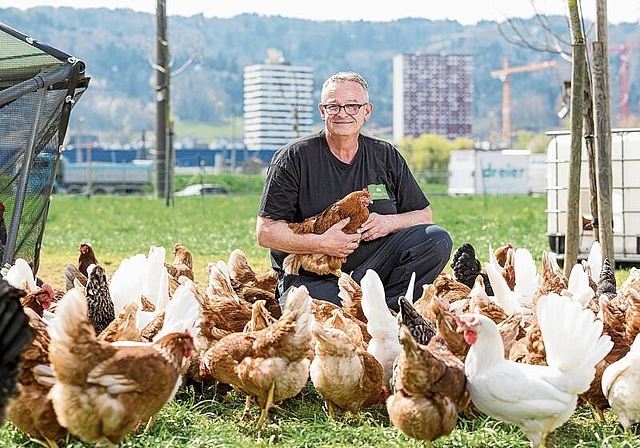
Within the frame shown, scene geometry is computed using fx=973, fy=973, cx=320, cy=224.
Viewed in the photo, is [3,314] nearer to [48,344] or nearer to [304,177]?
[48,344]

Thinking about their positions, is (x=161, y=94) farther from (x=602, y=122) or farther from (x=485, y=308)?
(x=485, y=308)

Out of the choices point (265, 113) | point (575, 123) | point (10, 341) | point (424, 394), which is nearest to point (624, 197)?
point (575, 123)

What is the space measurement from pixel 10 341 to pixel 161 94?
26050 millimetres

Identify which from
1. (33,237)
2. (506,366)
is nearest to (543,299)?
(506,366)

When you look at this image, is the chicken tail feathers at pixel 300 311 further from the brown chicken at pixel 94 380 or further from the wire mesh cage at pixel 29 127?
the wire mesh cage at pixel 29 127

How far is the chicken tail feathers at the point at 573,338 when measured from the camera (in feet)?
13.3

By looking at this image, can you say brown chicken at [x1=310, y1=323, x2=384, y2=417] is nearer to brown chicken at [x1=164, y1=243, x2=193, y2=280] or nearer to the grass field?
the grass field

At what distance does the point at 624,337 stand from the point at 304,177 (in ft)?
7.54

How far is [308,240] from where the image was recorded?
19.5 ft

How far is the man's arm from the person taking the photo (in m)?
5.91

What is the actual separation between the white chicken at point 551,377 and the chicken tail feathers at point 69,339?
5.41 ft

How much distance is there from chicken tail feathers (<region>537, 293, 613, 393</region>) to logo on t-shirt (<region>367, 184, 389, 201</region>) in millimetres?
2333

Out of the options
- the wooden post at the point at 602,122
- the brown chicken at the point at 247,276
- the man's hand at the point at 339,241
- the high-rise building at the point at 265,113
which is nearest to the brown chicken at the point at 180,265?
the brown chicken at the point at 247,276

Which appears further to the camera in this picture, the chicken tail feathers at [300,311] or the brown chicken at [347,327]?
the brown chicken at [347,327]
